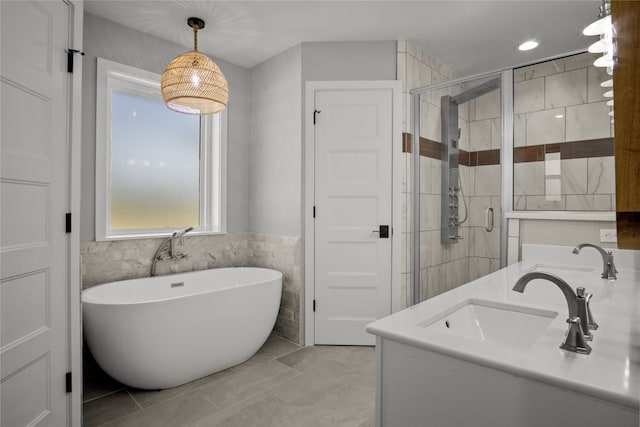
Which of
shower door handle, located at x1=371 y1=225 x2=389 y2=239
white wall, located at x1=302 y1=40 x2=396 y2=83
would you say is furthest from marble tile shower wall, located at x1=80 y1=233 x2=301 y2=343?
white wall, located at x1=302 y1=40 x2=396 y2=83

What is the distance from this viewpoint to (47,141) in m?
1.64

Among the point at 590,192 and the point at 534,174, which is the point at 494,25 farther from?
the point at 590,192

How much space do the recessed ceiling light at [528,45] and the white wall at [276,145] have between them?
194 cm

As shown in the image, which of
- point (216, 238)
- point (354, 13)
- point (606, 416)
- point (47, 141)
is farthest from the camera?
point (216, 238)

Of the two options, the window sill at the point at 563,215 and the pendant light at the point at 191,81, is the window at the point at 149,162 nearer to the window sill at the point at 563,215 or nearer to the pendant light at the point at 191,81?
the pendant light at the point at 191,81

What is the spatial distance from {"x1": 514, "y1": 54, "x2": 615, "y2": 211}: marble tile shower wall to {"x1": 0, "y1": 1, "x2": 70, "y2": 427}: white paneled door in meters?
2.67

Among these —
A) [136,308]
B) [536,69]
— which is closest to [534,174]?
[536,69]

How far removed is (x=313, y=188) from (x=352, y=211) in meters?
0.39

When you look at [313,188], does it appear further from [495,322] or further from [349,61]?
[495,322]

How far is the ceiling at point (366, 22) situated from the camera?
2.55 metres

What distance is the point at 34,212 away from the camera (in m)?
1.57

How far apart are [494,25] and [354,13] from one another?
113 cm

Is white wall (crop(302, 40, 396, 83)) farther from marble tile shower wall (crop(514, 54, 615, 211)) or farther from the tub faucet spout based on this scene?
the tub faucet spout

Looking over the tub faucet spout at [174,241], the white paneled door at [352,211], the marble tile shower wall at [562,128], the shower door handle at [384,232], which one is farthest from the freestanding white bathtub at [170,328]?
the marble tile shower wall at [562,128]
